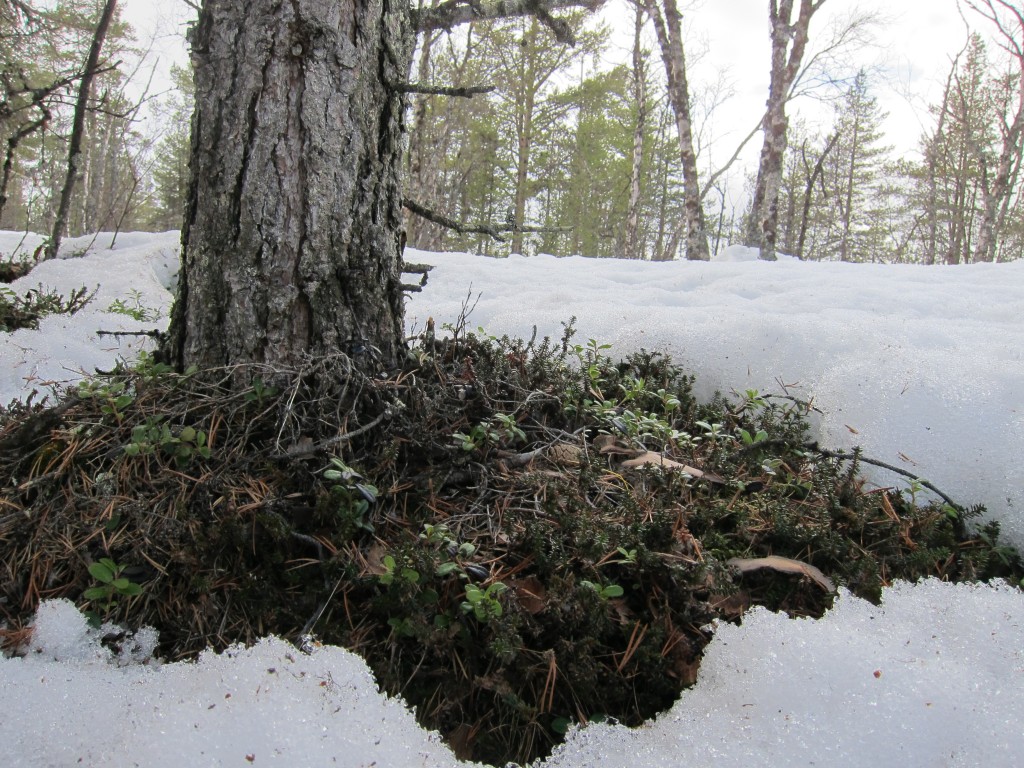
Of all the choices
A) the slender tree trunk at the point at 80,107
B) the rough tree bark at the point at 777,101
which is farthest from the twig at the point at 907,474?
the rough tree bark at the point at 777,101

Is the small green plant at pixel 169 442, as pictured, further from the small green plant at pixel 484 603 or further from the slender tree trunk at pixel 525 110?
the slender tree trunk at pixel 525 110

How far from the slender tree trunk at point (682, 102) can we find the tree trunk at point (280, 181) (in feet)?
30.2

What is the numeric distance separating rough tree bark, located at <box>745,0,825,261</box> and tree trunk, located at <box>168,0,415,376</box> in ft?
27.4

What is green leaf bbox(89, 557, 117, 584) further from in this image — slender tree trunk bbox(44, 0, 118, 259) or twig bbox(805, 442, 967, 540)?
slender tree trunk bbox(44, 0, 118, 259)

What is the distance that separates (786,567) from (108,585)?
1.70m

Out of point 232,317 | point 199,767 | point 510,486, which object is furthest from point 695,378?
point 199,767

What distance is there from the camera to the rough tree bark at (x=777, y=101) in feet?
29.3

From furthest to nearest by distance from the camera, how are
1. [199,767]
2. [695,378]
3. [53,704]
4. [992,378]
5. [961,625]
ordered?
[695,378], [992,378], [961,625], [53,704], [199,767]

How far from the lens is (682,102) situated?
9.97 metres

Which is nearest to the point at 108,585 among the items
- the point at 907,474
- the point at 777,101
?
the point at 907,474

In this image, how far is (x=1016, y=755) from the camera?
102 centimetres

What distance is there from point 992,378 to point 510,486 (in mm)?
1989

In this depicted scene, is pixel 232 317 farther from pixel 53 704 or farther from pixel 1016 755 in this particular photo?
pixel 1016 755

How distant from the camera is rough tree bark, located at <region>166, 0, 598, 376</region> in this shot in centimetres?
175
